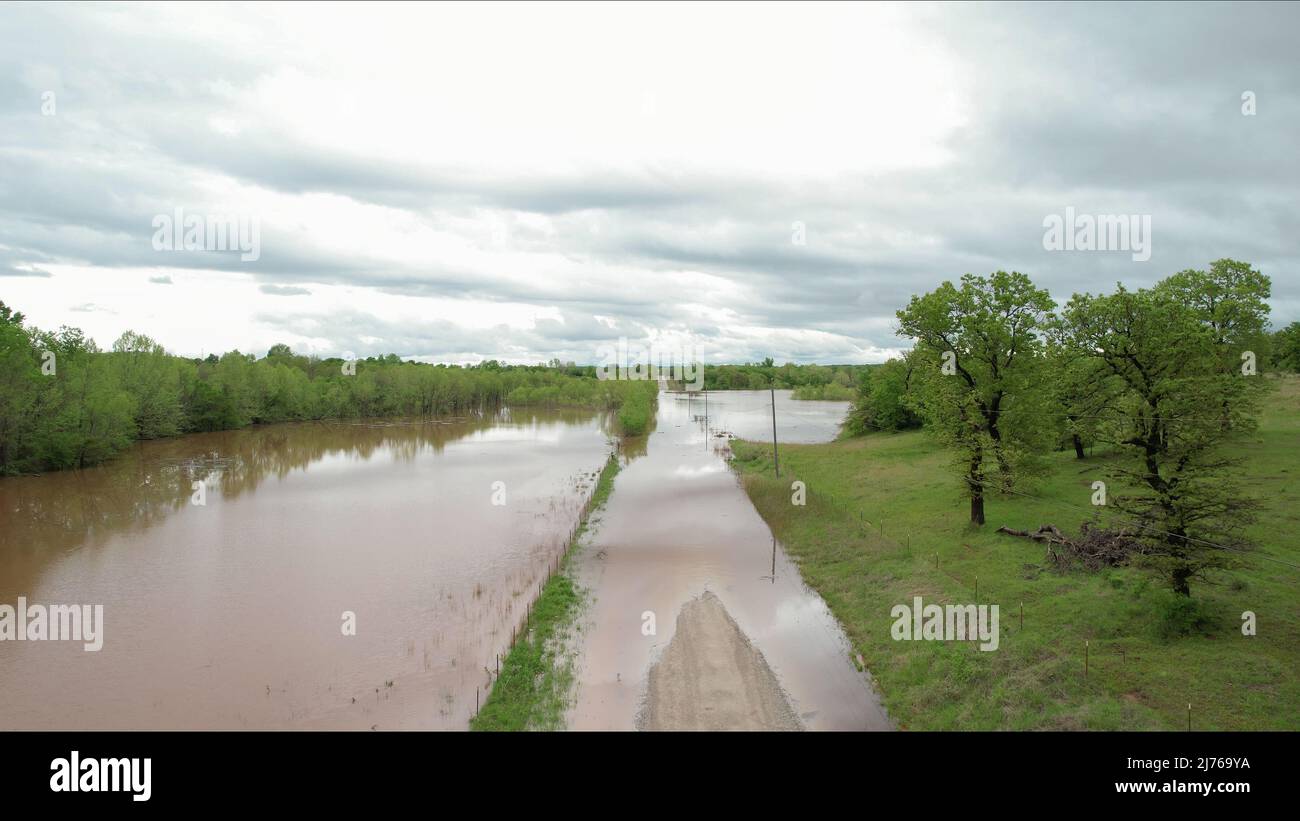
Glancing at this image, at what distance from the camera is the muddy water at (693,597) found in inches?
611

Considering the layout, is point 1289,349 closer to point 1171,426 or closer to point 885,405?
point 885,405

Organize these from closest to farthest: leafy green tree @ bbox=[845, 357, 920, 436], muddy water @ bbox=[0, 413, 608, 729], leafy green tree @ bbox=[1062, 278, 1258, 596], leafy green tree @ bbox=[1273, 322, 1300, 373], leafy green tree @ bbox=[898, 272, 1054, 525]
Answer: leafy green tree @ bbox=[1062, 278, 1258, 596] → muddy water @ bbox=[0, 413, 608, 729] → leafy green tree @ bbox=[898, 272, 1054, 525] → leafy green tree @ bbox=[1273, 322, 1300, 373] → leafy green tree @ bbox=[845, 357, 920, 436]

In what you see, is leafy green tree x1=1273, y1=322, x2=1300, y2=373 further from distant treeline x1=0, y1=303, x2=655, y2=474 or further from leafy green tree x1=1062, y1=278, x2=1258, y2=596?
distant treeline x1=0, y1=303, x2=655, y2=474

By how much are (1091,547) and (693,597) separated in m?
12.6

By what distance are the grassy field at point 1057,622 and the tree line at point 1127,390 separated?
4.44 ft

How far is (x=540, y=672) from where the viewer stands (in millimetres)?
16828

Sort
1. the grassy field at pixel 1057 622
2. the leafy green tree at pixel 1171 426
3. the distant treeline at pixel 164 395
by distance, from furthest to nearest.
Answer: the distant treeline at pixel 164 395, the leafy green tree at pixel 1171 426, the grassy field at pixel 1057 622

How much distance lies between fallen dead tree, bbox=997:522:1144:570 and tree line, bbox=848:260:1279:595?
5.68ft

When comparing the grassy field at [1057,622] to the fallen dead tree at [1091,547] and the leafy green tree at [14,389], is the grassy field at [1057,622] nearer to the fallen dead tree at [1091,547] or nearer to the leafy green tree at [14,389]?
the fallen dead tree at [1091,547]

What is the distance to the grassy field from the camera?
1261cm

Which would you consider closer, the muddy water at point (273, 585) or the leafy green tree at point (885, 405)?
the muddy water at point (273, 585)

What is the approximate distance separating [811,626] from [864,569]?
4.83 meters

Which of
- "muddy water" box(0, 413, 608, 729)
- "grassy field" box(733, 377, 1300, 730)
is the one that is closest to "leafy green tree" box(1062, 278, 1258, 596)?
"grassy field" box(733, 377, 1300, 730)

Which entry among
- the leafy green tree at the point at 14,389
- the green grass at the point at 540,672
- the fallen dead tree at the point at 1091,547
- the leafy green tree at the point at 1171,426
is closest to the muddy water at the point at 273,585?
the green grass at the point at 540,672
